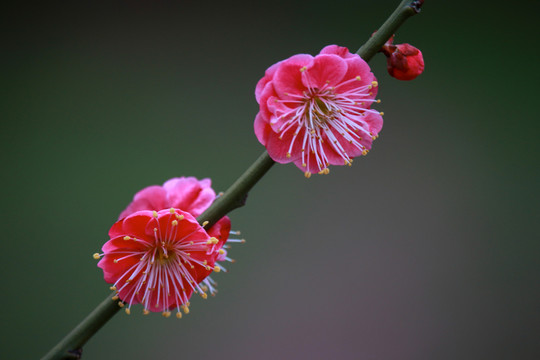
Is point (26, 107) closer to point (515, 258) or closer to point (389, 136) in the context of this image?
point (389, 136)

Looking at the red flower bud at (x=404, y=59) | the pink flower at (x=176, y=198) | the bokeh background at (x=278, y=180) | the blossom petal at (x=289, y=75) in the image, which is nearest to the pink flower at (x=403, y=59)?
the red flower bud at (x=404, y=59)

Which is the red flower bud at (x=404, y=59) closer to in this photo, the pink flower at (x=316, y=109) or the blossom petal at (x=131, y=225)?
the pink flower at (x=316, y=109)

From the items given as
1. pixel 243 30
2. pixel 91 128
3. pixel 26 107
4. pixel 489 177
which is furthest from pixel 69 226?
pixel 489 177

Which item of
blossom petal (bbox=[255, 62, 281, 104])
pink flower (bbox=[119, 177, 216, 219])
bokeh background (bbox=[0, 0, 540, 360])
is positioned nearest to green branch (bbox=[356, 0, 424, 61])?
blossom petal (bbox=[255, 62, 281, 104])

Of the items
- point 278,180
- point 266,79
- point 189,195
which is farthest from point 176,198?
Answer: point 278,180

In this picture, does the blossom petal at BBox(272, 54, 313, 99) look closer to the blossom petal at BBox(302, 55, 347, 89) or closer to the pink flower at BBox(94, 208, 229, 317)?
the blossom petal at BBox(302, 55, 347, 89)
